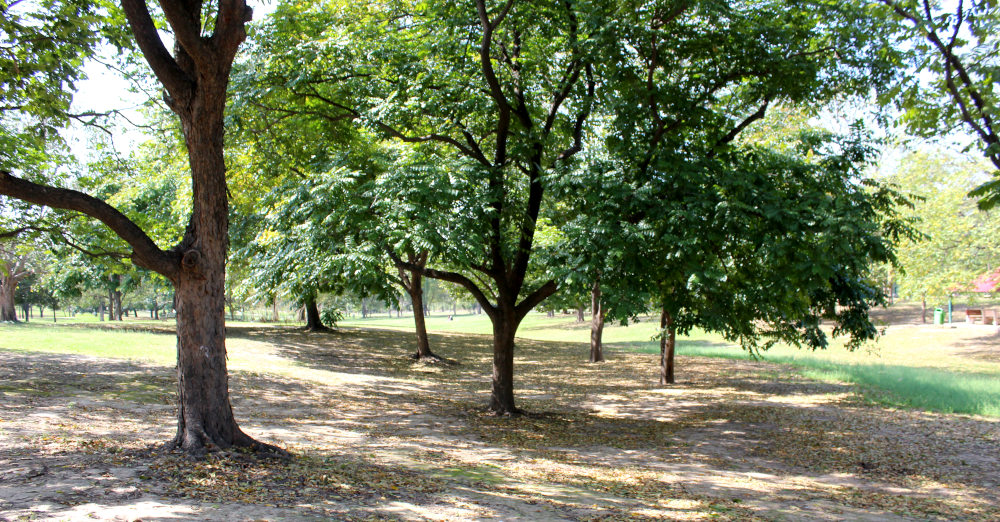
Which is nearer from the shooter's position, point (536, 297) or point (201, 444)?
point (201, 444)

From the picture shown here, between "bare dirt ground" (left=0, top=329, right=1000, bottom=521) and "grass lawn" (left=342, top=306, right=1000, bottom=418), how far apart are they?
1462 millimetres

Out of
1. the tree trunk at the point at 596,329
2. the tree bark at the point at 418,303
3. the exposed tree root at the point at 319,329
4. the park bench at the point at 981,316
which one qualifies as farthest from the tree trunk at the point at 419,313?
the park bench at the point at 981,316

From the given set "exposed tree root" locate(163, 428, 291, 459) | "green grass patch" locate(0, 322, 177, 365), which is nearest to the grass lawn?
"exposed tree root" locate(163, 428, 291, 459)

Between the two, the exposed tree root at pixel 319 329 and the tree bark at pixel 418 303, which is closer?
the tree bark at pixel 418 303

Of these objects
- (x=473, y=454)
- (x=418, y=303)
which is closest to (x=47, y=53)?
(x=473, y=454)

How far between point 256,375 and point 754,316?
11380 millimetres

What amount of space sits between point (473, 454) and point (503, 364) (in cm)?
342

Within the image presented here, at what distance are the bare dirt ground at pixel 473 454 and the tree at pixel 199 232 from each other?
1.65ft

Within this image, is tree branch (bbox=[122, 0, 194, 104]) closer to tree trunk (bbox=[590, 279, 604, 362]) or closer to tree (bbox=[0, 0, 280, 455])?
tree (bbox=[0, 0, 280, 455])

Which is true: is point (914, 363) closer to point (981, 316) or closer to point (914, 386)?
point (914, 386)

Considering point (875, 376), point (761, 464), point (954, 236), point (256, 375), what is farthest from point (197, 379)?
point (954, 236)

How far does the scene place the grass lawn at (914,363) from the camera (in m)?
15.8

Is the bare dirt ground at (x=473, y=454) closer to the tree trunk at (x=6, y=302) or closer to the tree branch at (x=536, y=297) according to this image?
the tree branch at (x=536, y=297)

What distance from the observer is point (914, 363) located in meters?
27.1
